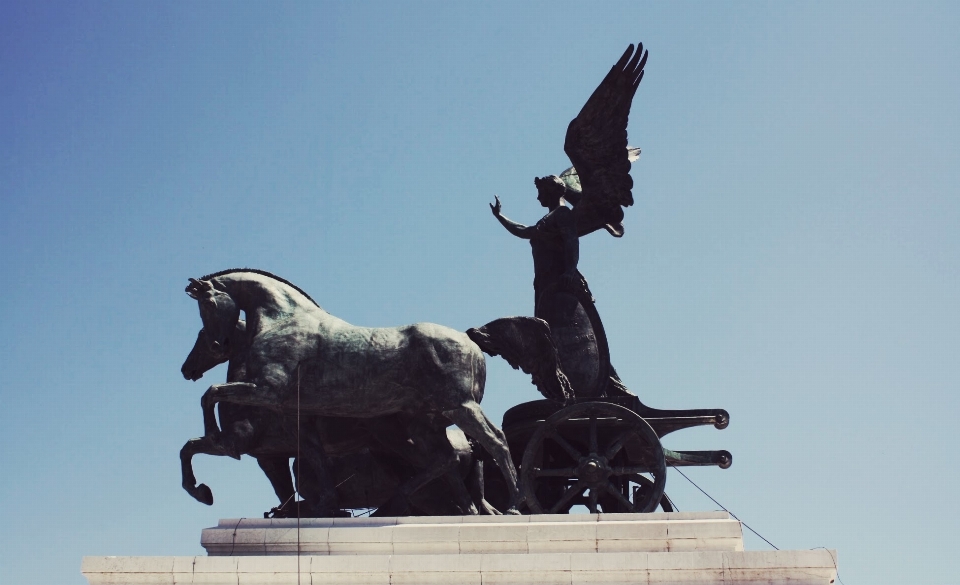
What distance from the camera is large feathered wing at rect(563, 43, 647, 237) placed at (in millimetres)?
19469

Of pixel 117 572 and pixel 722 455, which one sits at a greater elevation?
pixel 722 455

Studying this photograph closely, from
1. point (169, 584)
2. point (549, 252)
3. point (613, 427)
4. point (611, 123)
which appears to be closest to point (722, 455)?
point (613, 427)

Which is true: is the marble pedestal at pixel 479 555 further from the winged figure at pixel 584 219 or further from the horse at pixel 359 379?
the winged figure at pixel 584 219

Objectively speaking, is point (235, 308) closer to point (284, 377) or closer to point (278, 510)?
point (284, 377)

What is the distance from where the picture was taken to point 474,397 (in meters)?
16.3

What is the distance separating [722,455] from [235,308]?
6.74 m

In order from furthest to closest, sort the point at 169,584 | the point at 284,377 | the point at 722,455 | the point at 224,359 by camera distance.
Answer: the point at 722,455
the point at 224,359
the point at 284,377
the point at 169,584

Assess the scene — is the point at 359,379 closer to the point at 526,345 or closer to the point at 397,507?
the point at 397,507

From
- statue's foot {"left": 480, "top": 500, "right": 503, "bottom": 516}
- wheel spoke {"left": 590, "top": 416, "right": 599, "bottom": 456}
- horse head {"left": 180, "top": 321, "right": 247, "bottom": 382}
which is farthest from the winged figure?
horse head {"left": 180, "top": 321, "right": 247, "bottom": 382}

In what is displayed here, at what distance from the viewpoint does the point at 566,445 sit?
57.7 ft

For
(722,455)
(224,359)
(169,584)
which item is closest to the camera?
(169,584)

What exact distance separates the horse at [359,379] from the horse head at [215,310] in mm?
431

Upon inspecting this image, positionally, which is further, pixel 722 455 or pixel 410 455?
pixel 722 455

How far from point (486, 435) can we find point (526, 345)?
5.49 ft
